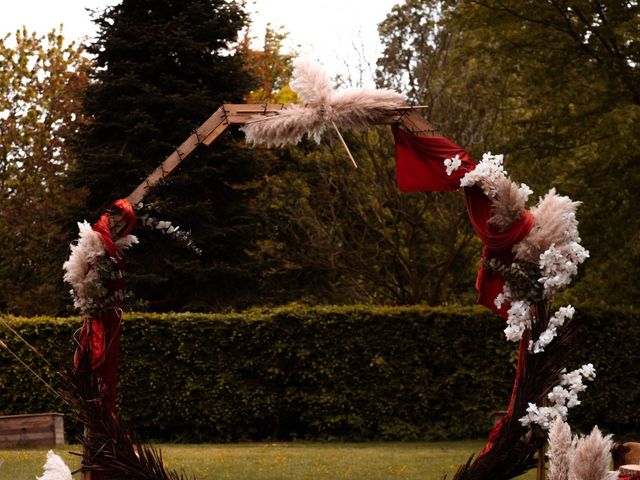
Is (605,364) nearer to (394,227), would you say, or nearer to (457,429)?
(457,429)

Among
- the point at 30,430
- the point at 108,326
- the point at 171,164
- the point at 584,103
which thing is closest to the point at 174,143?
the point at 30,430

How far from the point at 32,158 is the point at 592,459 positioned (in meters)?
26.9

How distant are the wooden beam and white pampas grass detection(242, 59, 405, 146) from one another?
7 centimetres

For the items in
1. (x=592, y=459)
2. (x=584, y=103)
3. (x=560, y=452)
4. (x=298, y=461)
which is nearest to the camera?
(x=592, y=459)

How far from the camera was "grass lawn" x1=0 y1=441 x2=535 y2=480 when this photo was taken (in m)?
12.2

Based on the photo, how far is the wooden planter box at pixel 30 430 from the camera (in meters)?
14.7

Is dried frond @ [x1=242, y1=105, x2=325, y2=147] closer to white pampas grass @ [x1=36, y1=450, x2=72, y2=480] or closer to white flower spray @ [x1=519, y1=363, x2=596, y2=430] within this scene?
white flower spray @ [x1=519, y1=363, x2=596, y2=430]

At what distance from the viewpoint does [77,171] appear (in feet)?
76.7

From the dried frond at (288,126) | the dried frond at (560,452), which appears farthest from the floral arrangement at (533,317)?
the dried frond at (560,452)

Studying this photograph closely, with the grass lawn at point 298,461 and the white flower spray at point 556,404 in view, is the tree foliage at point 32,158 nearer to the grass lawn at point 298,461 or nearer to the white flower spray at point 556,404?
the grass lawn at point 298,461

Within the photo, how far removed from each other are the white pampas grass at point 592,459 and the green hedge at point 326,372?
13457 millimetres

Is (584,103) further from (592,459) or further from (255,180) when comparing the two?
(592,459)

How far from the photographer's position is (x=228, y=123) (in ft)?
24.5

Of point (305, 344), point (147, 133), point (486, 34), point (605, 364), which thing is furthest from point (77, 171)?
point (605, 364)
